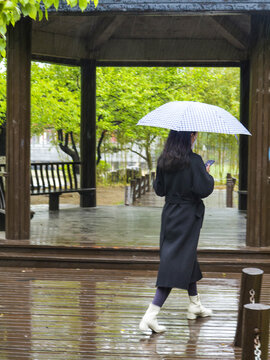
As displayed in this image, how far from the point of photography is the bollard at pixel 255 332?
322 cm

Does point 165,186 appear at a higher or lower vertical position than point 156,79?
lower

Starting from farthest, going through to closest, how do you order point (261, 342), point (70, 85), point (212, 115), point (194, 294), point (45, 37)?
1. point (70, 85)
2. point (45, 37)
3. point (194, 294)
4. point (212, 115)
5. point (261, 342)

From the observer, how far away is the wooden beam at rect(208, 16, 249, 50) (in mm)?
10204

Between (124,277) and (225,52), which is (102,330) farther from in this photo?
(225,52)

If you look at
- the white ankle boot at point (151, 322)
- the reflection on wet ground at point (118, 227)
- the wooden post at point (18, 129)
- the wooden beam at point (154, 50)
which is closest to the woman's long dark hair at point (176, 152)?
the white ankle boot at point (151, 322)

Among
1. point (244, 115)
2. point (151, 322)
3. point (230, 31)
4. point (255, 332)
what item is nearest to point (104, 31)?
point (230, 31)

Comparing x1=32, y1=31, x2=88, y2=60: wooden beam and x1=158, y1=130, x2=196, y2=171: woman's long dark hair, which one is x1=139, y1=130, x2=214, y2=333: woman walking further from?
x1=32, y1=31, x2=88, y2=60: wooden beam

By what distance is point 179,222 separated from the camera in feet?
15.7

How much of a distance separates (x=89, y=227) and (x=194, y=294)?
4001 millimetres

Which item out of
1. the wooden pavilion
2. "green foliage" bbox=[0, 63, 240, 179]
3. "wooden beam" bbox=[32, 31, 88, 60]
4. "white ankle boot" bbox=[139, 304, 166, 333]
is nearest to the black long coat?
"white ankle boot" bbox=[139, 304, 166, 333]

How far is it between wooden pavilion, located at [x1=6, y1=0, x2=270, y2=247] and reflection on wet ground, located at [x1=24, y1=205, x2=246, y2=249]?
47cm

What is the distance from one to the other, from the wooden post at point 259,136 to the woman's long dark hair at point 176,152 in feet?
8.93

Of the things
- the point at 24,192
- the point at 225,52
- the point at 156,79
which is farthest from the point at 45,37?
the point at 156,79

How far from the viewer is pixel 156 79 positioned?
19031mm
